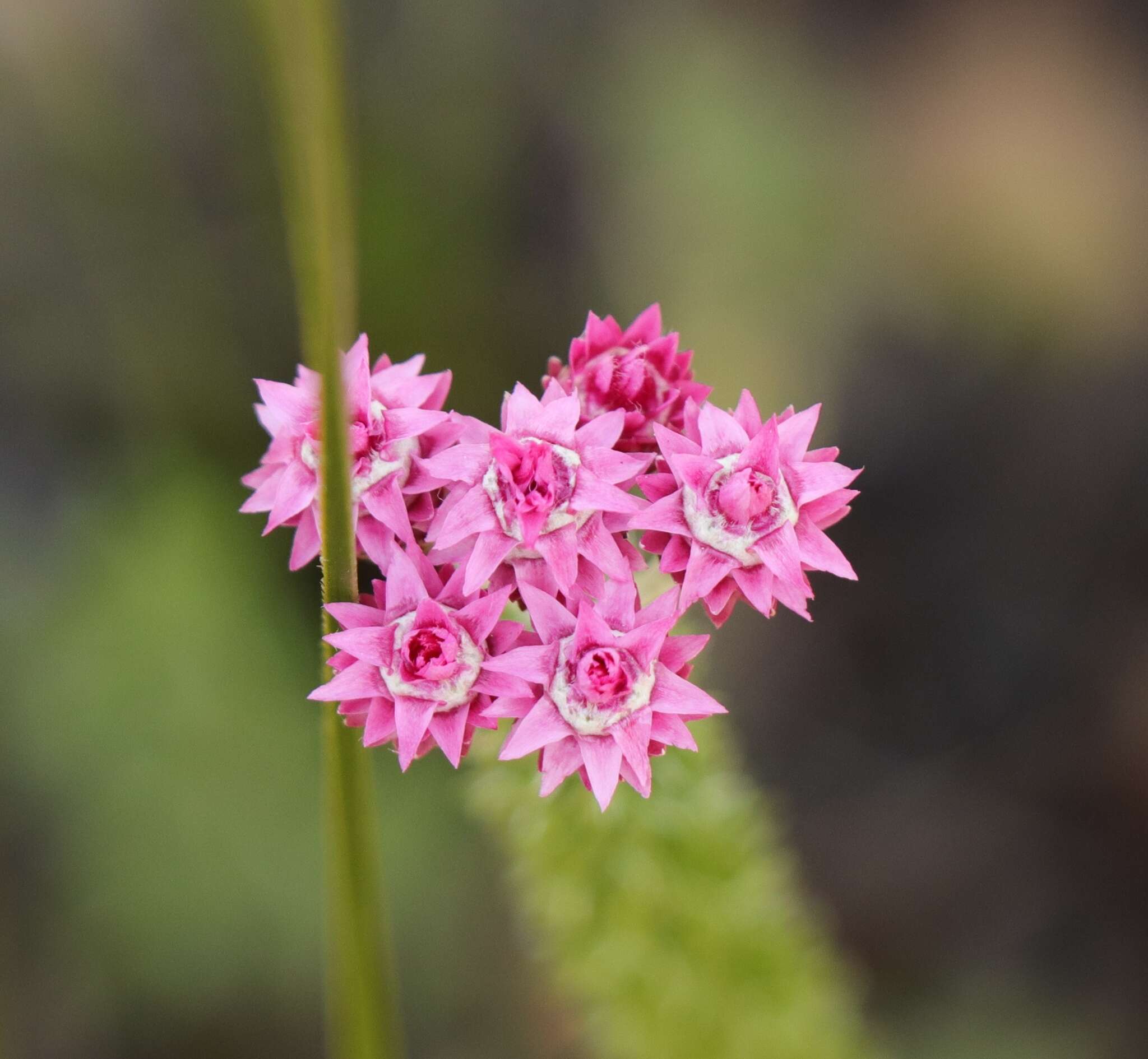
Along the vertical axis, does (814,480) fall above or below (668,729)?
above

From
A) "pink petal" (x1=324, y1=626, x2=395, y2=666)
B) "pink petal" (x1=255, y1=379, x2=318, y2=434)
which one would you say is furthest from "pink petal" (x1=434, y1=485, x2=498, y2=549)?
"pink petal" (x1=255, y1=379, x2=318, y2=434)

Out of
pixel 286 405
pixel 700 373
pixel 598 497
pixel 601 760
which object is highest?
pixel 700 373

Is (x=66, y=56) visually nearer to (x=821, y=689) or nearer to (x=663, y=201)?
(x=663, y=201)

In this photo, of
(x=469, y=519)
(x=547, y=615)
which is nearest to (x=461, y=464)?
(x=469, y=519)

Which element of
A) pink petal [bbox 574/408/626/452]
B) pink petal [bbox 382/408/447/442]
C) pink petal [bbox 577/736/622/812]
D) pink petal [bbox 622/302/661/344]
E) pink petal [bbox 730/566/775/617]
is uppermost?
pink petal [bbox 622/302/661/344]

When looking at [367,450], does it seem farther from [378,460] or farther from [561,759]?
[561,759]

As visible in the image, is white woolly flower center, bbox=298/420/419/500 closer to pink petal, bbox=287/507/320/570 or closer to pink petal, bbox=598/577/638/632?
pink petal, bbox=287/507/320/570

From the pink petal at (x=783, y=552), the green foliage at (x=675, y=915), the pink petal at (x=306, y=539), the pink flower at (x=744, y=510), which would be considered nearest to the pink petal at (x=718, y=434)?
the pink flower at (x=744, y=510)
